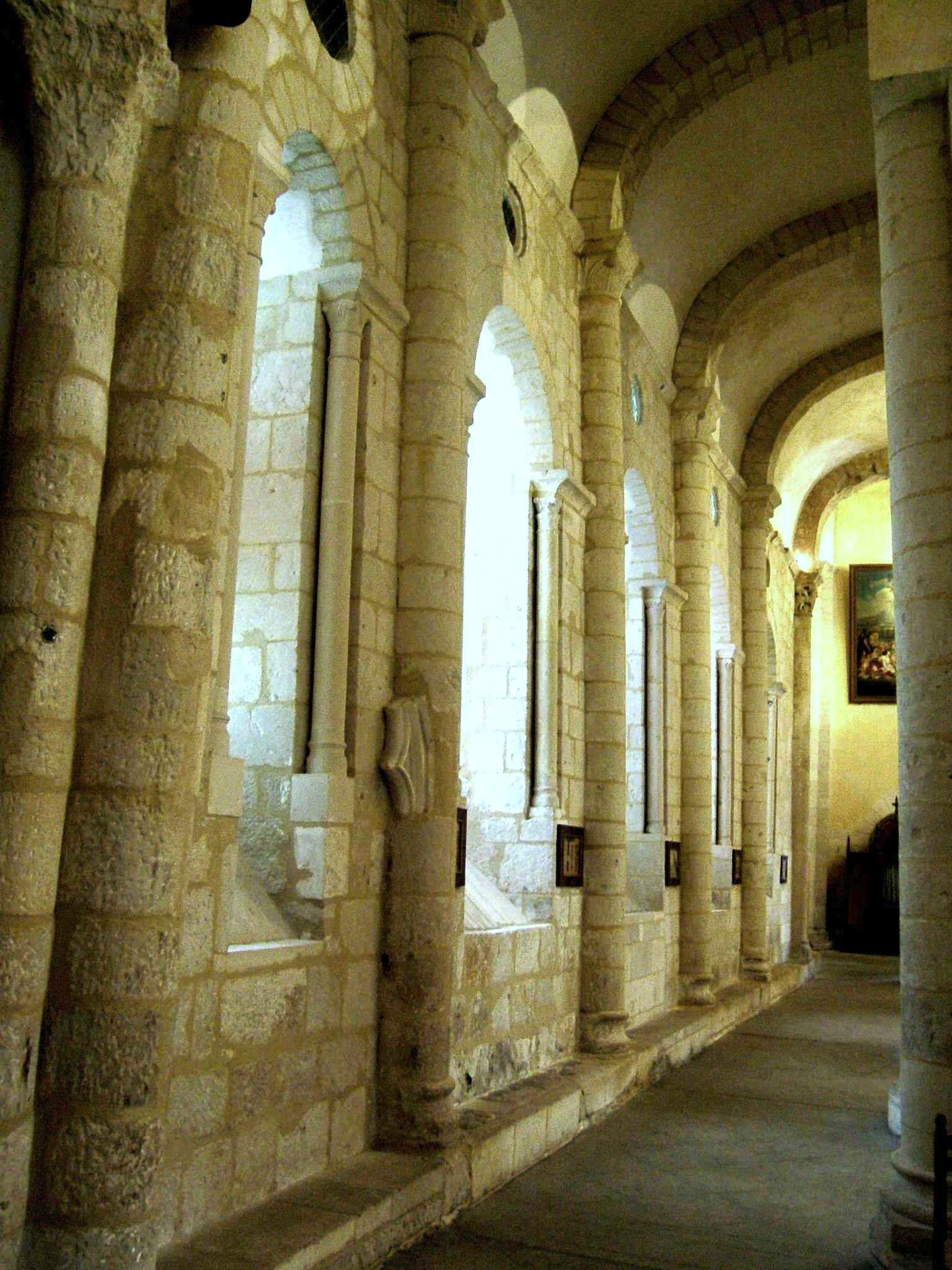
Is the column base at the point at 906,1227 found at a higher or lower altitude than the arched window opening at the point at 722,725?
lower

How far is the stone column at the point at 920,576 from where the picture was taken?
174 inches

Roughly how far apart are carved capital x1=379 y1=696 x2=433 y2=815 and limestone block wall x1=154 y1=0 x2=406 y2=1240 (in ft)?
0.21

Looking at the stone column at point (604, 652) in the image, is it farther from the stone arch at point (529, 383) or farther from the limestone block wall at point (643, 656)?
the limestone block wall at point (643, 656)

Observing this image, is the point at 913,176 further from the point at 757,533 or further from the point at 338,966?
the point at 757,533

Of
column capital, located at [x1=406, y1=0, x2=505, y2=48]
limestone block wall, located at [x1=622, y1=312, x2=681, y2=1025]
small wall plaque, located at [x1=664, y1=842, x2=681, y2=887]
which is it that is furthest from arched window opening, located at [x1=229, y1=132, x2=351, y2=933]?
small wall plaque, located at [x1=664, y1=842, x2=681, y2=887]

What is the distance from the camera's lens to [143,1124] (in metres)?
3.21

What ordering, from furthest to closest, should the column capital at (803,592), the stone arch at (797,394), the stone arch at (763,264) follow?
the column capital at (803,592) < the stone arch at (797,394) < the stone arch at (763,264)

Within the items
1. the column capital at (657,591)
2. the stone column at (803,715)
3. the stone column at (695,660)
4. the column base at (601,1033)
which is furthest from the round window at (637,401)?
the stone column at (803,715)

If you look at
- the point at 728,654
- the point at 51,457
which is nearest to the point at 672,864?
the point at 728,654

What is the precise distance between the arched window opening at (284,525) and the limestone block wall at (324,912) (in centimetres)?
7

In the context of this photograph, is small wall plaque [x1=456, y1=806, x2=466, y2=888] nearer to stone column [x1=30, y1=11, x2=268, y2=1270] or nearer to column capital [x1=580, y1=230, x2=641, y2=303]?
stone column [x1=30, y1=11, x2=268, y2=1270]

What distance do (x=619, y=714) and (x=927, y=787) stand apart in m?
4.14

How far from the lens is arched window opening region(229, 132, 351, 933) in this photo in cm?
515

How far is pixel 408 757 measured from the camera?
558 cm
